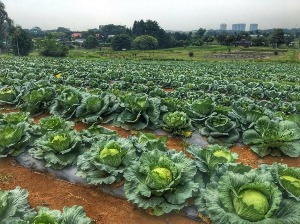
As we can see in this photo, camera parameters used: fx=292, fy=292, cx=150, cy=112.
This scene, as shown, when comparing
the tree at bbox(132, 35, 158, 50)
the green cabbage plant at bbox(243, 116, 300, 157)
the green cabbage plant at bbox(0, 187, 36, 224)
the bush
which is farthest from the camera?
the tree at bbox(132, 35, 158, 50)

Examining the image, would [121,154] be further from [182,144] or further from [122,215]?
[182,144]

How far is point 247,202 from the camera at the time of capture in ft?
11.5

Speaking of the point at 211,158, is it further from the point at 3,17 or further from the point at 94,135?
the point at 3,17

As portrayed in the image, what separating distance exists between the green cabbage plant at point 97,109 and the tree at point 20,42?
6525cm

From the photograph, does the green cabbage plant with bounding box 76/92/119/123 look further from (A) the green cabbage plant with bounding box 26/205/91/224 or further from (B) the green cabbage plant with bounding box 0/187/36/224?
(A) the green cabbage plant with bounding box 26/205/91/224

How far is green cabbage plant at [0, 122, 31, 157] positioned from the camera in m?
5.63

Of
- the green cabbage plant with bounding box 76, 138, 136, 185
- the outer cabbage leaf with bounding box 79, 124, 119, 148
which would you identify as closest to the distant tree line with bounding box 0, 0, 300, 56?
the outer cabbage leaf with bounding box 79, 124, 119, 148

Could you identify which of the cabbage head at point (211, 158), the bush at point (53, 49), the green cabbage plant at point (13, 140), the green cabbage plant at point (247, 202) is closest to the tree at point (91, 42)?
the bush at point (53, 49)

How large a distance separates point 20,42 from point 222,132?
2762 inches

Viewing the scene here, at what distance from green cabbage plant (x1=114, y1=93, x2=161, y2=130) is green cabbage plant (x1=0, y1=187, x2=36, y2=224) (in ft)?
12.3

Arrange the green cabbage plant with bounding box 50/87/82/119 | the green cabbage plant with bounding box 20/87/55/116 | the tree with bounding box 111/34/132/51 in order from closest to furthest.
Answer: the green cabbage plant with bounding box 50/87/82/119 → the green cabbage plant with bounding box 20/87/55/116 → the tree with bounding box 111/34/132/51

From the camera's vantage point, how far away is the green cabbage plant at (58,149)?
5.29 metres

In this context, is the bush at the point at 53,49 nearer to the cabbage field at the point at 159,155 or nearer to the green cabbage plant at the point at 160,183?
the cabbage field at the point at 159,155

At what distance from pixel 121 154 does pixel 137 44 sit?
277ft
